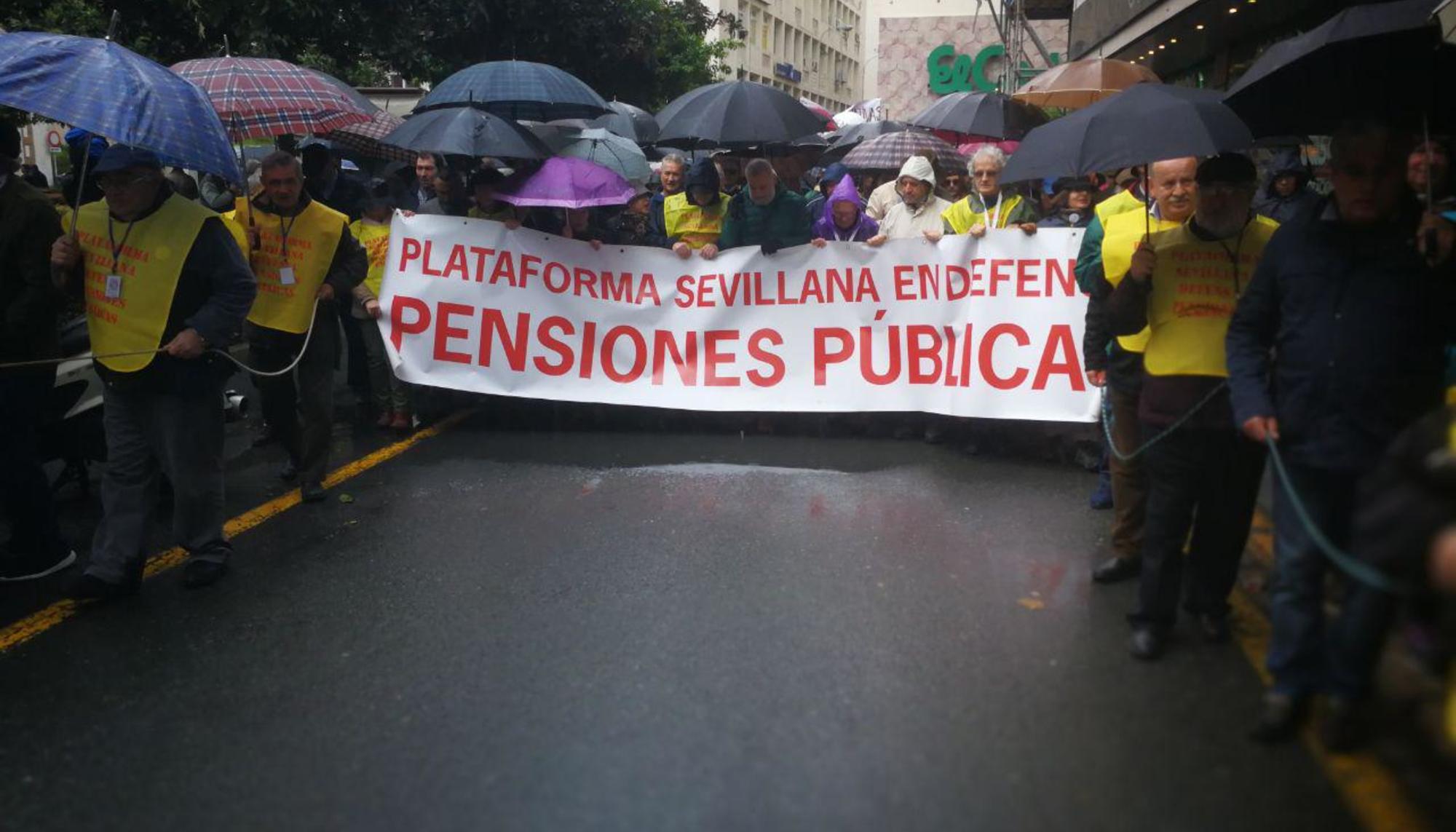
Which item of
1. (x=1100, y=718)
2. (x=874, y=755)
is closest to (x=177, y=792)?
(x=874, y=755)

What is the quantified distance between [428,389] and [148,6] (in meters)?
7.11

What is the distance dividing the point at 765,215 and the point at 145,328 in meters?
4.13

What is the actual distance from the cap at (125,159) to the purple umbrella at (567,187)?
3202 mm

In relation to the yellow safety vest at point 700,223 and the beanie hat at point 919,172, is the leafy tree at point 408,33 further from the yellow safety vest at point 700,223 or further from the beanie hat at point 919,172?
the beanie hat at point 919,172

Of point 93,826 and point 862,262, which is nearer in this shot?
point 93,826

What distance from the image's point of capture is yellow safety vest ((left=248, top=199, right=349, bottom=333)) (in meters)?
6.54

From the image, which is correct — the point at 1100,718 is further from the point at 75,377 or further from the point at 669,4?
the point at 669,4

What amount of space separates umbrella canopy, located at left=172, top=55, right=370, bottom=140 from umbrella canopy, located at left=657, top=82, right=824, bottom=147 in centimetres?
218

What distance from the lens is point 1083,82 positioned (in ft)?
34.7

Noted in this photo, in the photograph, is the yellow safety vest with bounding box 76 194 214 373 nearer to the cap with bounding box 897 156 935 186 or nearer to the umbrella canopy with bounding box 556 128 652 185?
the cap with bounding box 897 156 935 186

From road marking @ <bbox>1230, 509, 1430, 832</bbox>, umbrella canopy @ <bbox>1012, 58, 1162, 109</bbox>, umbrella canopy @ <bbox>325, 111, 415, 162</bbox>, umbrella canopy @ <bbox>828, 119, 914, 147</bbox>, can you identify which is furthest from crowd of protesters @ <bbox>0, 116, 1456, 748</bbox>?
umbrella canopy @ <bbox>828, 119, 914, 147</bbox>

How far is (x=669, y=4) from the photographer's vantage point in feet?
111

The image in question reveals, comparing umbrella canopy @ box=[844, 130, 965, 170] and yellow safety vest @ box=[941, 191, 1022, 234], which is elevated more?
umbrella canopy @ box=[844, 130, 965, 170]

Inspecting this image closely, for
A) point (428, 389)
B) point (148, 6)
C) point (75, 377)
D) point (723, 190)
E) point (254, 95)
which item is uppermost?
point (148, 6)
